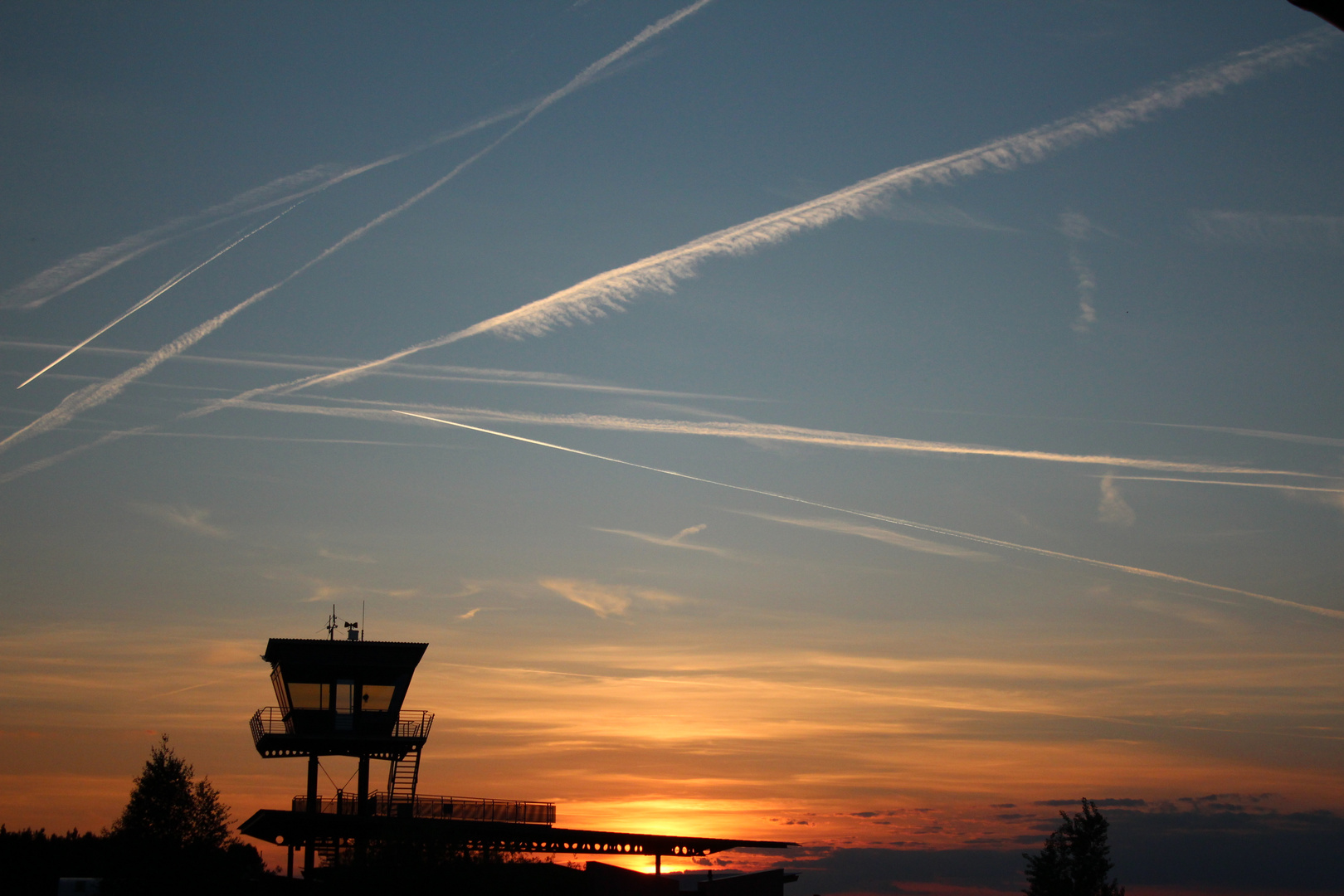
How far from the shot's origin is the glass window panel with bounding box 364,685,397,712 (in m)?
65.5

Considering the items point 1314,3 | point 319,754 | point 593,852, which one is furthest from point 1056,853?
point 1314,3

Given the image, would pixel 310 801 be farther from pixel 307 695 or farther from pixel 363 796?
pixel 307 695

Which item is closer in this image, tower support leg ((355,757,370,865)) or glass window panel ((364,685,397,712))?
tower support leg ((355,757,370,865))

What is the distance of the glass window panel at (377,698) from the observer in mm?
65500

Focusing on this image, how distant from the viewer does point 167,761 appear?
3147 inches

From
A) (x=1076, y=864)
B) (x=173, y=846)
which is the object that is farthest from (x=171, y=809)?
(x=1076, y=864)

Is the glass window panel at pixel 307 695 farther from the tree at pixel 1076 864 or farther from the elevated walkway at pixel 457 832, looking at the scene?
the tree at pixel 1076 864

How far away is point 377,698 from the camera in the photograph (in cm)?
6581

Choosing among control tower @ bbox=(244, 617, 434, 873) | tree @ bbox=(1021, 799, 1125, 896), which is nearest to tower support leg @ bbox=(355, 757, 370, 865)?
control tower @ bbox=(244, 617, 434, 873)

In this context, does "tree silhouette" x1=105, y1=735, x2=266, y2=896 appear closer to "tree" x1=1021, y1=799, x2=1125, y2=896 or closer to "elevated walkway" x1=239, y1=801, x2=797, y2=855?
"elevated walkway" x1=239, y1=801, x2=797, y2=855

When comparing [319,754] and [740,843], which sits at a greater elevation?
[319,754]

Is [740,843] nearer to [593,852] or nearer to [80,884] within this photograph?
[593,852]

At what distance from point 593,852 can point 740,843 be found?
11.9 meters

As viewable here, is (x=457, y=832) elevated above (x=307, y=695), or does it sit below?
below
